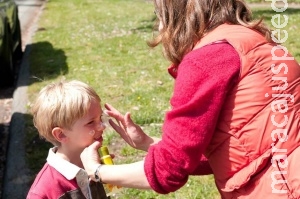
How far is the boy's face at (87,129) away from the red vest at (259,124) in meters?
0.68

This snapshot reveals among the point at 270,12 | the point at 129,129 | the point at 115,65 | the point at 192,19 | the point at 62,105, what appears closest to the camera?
the point at 192,19

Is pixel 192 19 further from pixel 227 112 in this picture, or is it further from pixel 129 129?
pixel 129 129

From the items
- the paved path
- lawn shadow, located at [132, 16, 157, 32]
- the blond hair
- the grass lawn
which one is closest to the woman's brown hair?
the blond hair

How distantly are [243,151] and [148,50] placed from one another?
839 centimetres

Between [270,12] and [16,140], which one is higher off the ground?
[16,140]

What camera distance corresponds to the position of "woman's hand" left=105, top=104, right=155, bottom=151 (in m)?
3.14

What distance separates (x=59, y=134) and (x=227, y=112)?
2.98ft

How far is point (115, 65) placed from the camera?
958 centimetres

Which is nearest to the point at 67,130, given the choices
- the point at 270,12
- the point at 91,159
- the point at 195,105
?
the point at 91,159

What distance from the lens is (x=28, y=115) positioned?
707cm

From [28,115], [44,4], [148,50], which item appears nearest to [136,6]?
[44,4]

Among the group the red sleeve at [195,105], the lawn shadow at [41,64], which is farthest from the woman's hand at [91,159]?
the lawn shadow at [41,64]

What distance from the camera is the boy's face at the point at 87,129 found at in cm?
303

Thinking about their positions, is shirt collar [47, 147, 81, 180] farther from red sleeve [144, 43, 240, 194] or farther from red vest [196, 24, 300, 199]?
red vest [196, 24, 300, 199]
